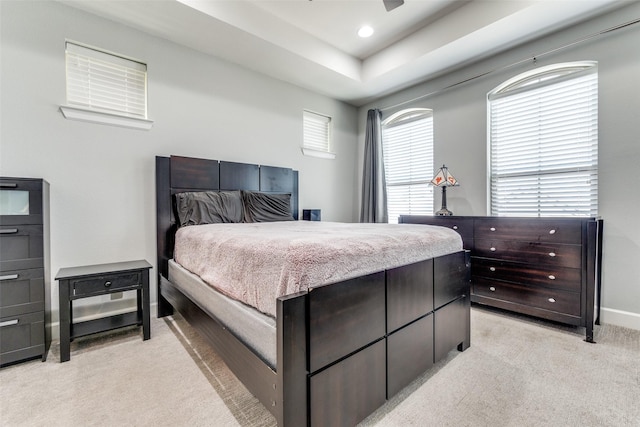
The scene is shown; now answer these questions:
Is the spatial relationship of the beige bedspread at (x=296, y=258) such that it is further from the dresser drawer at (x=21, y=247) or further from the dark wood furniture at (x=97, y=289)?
the dresser drawer at (x=21, y=247)

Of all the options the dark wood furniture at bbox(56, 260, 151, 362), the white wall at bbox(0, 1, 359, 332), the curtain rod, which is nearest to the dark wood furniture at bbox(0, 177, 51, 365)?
the dark wood furniture at bbox(56, 260, 151, 362)

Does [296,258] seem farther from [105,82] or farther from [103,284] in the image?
[105,82]

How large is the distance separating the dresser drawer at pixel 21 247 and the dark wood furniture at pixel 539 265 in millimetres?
3568

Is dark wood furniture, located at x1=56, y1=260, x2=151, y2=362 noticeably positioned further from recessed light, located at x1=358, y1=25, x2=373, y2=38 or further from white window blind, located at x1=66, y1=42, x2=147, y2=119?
recessed light, located at x1=358, y1=25, x2=373, y2=38

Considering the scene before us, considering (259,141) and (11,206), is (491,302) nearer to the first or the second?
(259,141)

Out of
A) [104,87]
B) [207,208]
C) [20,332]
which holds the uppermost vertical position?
[104,87]

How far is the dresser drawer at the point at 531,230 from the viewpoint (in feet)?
7.37

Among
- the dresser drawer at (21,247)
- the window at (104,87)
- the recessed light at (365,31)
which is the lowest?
the dresser drawer at (21,247)

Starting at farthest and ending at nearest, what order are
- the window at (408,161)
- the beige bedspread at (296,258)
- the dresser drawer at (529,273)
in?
the window at (408,161) < the dresser drawer at (529,273) < the beige bedspread at (296,258)

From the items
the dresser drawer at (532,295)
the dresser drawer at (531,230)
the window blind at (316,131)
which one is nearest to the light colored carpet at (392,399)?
the dresser drawer at (532,295)

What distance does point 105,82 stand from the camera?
2.55 meters

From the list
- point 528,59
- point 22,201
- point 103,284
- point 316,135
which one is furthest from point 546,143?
point 22,201

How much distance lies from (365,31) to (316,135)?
1.53 meters

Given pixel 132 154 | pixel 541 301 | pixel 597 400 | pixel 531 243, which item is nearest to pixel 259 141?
pixel 132 154
